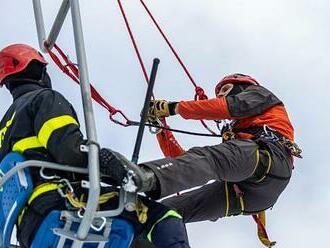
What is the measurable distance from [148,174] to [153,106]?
186cm

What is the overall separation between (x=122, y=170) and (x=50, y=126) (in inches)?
21.1

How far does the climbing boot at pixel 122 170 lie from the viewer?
14.9 ft

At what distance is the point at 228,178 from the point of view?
5520 millimetres

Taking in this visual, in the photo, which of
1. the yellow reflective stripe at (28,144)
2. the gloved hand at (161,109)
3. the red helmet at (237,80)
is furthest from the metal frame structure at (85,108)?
the red helmet at (237,80)


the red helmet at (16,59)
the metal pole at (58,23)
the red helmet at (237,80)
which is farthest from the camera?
the red helmet at (237,80)

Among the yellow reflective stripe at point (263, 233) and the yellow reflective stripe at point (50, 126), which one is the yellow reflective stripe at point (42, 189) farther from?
the yellow reflective stripe at point (263, 233)

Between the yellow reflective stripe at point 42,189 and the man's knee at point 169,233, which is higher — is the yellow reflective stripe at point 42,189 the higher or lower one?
the higher one

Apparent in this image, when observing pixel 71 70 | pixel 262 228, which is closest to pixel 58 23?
pixel 71 70

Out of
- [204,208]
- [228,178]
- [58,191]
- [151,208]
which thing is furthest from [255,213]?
[58,191]

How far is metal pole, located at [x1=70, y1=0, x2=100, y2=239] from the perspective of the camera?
14.3 feet

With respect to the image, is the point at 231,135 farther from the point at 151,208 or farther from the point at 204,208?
the point at 151,208

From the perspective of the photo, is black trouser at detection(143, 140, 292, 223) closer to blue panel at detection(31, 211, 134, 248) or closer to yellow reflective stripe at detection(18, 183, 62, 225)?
blue panel at detection(31, 211, 134, 248)

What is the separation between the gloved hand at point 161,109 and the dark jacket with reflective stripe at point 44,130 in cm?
159

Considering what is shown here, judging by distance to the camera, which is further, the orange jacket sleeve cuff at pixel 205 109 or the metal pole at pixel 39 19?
the orange jacket sleeve cuff at pixel 205 109
